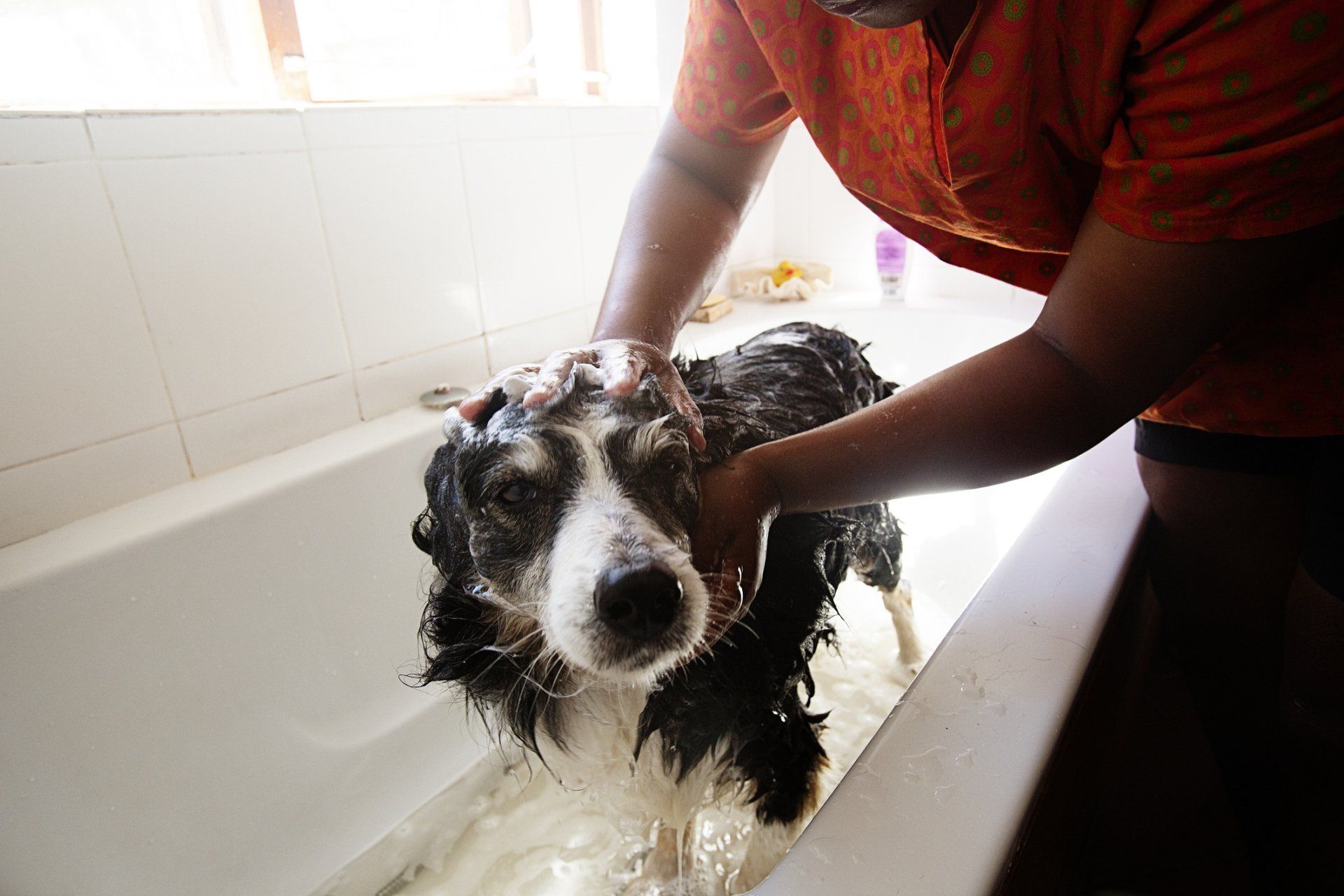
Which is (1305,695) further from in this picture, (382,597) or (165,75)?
(165,75)

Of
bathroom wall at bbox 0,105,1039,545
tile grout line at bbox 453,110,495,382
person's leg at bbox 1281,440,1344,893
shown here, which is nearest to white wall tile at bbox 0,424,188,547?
bathroom wall at bbox 0,105,1039,545

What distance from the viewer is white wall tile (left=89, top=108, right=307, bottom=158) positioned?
1938 mm

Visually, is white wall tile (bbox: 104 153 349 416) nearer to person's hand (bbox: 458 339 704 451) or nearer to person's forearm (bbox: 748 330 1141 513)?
person's hand (bbox: 458 339 704 451)

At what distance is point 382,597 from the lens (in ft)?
8.02

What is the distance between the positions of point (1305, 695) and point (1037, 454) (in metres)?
0.80

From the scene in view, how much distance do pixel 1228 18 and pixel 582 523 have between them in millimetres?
988

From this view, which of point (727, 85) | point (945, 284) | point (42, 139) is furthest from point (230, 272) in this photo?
point (945, 284)

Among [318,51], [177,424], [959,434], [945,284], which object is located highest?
[318,51]

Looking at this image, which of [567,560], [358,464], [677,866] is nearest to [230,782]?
[358,464]

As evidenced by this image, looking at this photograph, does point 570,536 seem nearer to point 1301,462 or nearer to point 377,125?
point 1301,462

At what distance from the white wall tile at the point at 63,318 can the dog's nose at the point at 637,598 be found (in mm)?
1703

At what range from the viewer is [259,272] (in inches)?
89.6

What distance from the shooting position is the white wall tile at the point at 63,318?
1.83 metres

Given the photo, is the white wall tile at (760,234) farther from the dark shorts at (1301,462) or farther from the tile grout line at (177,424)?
the dark shorts at (1301,462)
